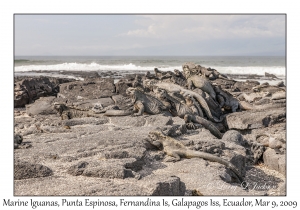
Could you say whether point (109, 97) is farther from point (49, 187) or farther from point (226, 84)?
point (49, 187)

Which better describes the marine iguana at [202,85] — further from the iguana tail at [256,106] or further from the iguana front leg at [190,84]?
the iguana tail at [256,106]

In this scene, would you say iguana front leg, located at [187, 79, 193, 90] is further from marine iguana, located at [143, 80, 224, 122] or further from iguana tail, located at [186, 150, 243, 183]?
iguana tail, located at [186, 150, 243, 183]

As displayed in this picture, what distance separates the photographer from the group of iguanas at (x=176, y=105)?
7.91m

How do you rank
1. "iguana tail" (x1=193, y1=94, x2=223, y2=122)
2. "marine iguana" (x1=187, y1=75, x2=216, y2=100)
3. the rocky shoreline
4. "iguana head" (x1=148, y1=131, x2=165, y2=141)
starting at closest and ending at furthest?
1. the rocky shoreline
2. "iguana head" (x1=148, y1=131, x2=165, y2=141)
3. "iguana tail" (x1=193, y1=94, x2=223, y2=122)
4. "marine iguana" (x1=187, y1=75, x2=216, y2=100)

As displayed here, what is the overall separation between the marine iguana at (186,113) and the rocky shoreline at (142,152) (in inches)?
5.2

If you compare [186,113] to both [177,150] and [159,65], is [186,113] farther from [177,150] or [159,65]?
[159,65]

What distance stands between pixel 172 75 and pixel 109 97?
2.85m

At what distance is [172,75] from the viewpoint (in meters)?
14.8

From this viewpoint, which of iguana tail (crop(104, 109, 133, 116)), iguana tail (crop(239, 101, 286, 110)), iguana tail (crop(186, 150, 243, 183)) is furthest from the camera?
iguana tail (crop(239, 101, 286, 110))

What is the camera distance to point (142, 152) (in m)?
7.13

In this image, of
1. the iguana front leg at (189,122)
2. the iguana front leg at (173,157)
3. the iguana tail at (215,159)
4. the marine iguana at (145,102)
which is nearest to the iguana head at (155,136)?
the iguana front leg at (173,157)

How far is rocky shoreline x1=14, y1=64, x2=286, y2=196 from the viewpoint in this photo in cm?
558

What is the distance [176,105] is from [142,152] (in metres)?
4.50

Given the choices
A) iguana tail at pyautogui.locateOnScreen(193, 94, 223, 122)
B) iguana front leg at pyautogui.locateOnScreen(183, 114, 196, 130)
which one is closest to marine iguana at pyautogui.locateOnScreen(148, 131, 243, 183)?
iguana front leg at pyautogui.locateOnScreen(183, 114, 196, 130)
